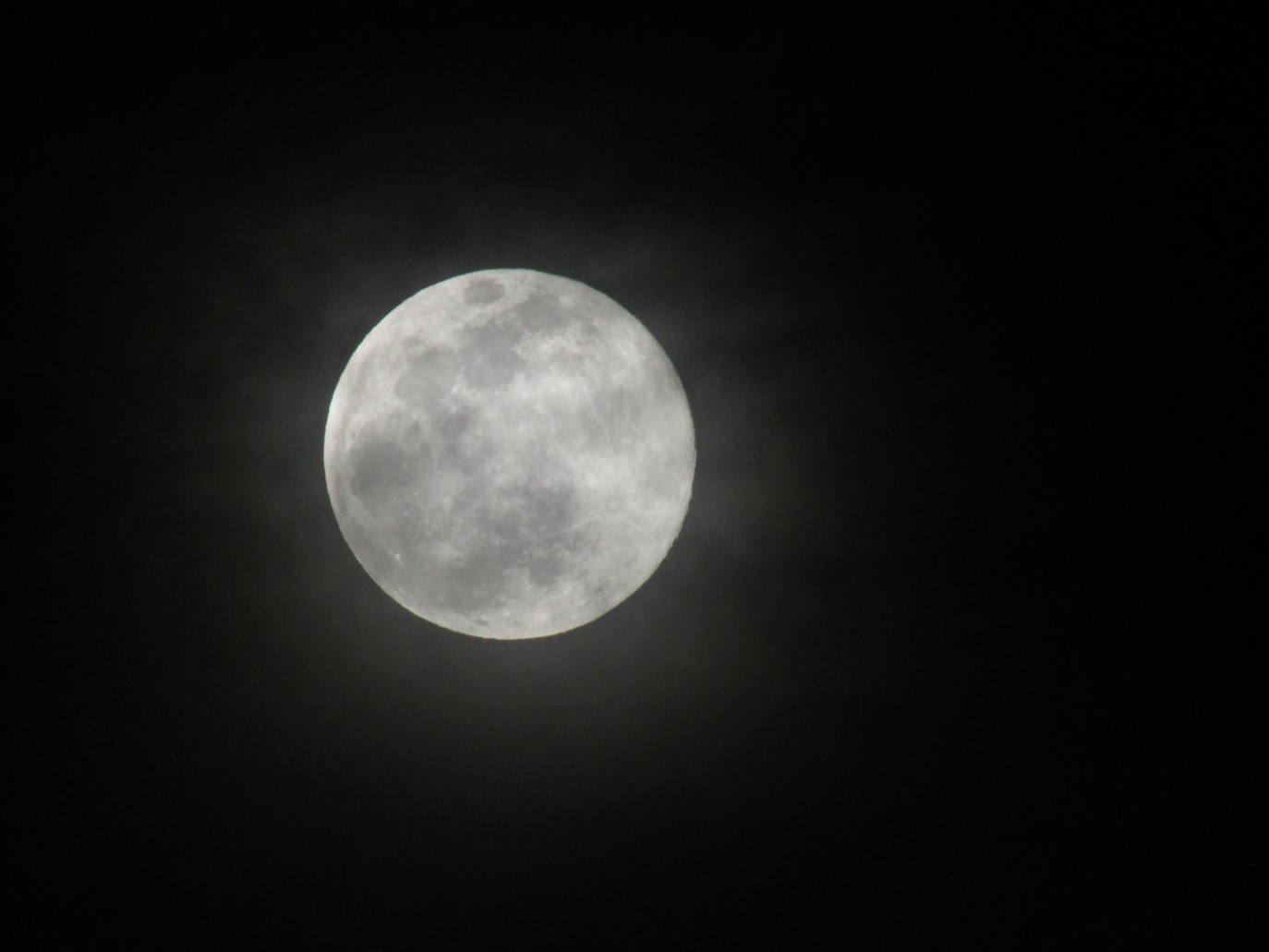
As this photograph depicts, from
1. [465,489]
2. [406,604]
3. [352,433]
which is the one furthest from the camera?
[406,604]

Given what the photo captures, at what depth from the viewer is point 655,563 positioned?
2.13 meters

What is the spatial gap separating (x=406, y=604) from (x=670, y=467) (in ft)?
2.31

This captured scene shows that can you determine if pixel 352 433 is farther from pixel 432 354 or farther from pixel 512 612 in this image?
pixel 512 612

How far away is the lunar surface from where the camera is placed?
6.05 ft

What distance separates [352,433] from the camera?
6.43 ft

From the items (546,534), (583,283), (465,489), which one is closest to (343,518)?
(465,489)

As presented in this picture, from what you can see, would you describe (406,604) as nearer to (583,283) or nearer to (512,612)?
(512,612)

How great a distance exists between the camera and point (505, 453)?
183 cm

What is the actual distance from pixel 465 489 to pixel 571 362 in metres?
0.35

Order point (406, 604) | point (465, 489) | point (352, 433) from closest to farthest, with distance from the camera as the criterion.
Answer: point (465, 489), point (352, 433), point (406, 604)

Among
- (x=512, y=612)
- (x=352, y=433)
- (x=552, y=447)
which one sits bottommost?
(x=512, y=612)

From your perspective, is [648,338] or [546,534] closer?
[546,534]

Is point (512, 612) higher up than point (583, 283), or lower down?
lower down

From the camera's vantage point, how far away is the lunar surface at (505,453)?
1843 millimetres
